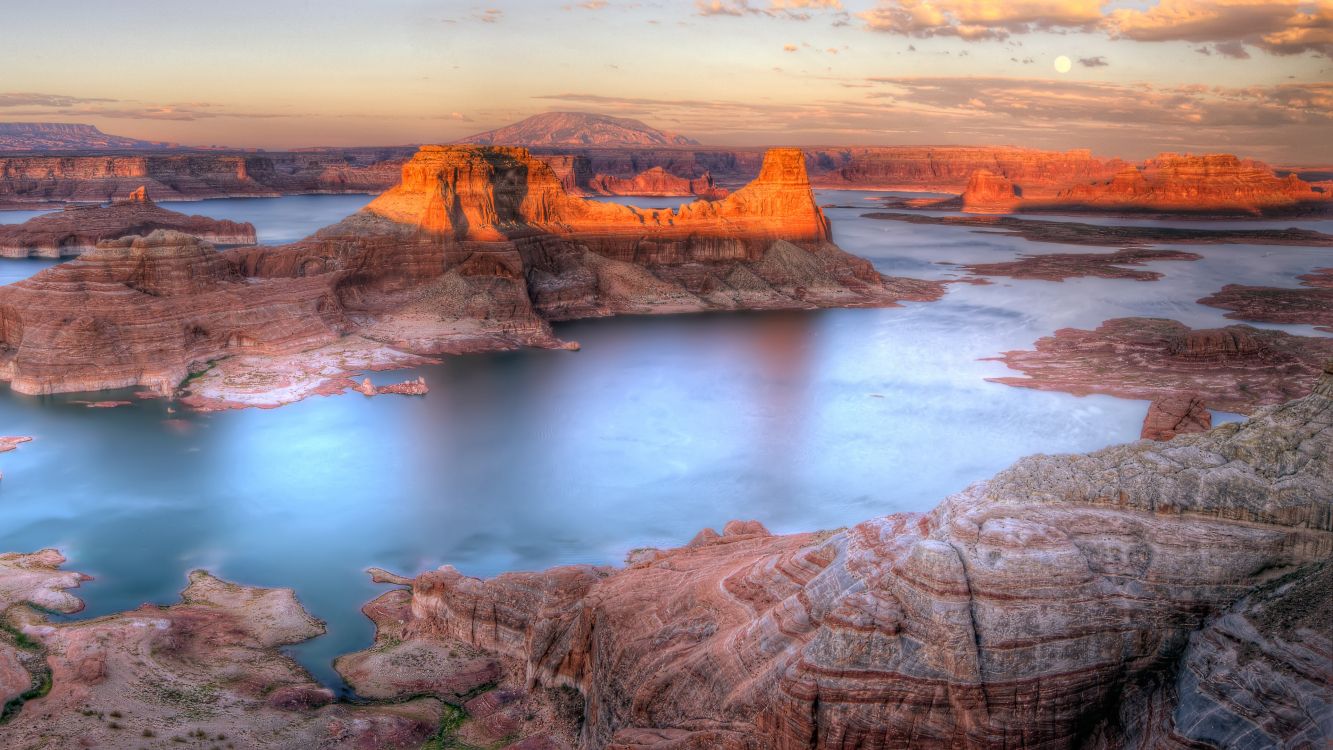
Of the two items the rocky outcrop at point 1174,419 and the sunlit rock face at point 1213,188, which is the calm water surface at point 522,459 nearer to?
the rocky outcrop at point 1174,419

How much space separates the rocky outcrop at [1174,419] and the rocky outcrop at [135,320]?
3386 centimetres

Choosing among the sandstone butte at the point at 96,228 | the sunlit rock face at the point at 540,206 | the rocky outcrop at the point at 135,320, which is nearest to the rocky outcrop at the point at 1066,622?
the rocky outcrop at the point at 135,320

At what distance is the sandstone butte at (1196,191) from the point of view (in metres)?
120

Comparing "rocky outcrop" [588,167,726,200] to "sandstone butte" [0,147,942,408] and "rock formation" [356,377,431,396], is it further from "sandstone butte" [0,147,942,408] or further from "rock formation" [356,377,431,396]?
"rock formation" [356,377,431,396]

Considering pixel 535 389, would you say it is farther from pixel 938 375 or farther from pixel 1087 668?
pixel 1087 668

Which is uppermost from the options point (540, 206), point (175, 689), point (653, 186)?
point (653, 186)

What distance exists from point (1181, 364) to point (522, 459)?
30526mm

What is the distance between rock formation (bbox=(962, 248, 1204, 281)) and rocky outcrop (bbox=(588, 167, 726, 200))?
7644 cm

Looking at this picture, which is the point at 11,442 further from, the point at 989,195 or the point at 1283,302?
the point at 989,195

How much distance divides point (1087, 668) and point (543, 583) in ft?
34.5

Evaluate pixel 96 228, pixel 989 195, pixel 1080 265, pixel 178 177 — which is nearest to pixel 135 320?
pixel 96 228

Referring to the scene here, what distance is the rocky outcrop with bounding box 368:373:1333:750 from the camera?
9239mm

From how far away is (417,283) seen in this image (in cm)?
5047

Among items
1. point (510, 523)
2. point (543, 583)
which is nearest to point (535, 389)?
point (510, 523)
